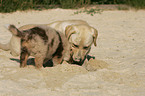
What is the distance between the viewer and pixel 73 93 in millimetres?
3641

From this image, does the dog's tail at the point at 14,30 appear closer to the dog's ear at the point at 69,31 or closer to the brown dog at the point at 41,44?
the brown dog at the point at 41,44

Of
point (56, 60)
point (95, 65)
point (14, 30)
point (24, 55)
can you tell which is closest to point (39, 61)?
point (24, 55)

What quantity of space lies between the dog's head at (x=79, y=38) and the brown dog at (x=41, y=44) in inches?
6.7

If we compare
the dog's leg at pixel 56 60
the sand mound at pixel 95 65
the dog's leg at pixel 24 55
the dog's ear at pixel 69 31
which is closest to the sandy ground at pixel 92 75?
the sand mound at pixel 95 65

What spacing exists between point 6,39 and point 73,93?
4857 millimetres

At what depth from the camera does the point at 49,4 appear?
15.3 meters

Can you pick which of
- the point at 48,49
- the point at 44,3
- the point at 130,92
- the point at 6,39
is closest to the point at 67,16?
the point at 44,3

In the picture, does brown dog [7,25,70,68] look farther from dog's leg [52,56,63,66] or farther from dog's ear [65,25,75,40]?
dog's ear [65,25,75,40]

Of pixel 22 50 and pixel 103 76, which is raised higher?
pixel 22 50

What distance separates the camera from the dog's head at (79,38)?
195 inches

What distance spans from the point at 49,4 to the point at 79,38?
10.8 meters

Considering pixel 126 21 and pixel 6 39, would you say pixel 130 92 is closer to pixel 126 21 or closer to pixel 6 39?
pixel 6 39

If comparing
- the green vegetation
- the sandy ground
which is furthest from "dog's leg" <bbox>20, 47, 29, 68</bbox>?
the green vegetation

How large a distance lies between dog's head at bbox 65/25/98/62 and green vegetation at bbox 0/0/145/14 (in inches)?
341
